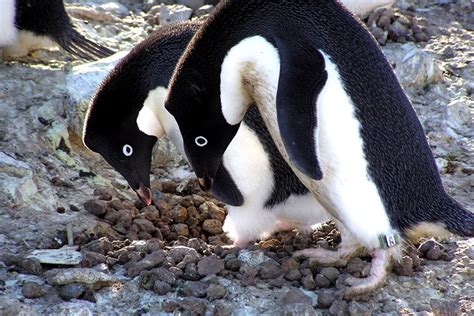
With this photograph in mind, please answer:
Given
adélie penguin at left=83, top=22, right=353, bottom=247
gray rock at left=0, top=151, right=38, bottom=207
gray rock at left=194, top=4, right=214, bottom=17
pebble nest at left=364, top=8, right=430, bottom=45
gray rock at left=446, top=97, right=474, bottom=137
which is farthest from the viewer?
gray rock at left=194, top=4, right=214, bottom=17

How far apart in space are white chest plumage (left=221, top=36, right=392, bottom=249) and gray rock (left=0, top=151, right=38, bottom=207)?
90cm

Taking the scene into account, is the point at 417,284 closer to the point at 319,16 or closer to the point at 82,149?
the point at 319,16

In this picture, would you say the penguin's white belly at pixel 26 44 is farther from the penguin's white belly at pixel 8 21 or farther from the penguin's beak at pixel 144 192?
the penguin's beak at pixel 144 192

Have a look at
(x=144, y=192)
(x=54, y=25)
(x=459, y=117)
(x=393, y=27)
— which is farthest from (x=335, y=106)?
(x=54, y=25)

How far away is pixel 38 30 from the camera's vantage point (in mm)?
4598

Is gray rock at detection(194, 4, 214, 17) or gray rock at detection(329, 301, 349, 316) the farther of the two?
gray rock at detection(194, 4, 214, 17)

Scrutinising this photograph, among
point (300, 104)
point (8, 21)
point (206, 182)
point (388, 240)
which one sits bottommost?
point (388, 240)

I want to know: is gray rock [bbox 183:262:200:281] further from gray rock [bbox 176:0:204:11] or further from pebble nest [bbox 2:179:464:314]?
gray rock [bbox 176:0:204:11]

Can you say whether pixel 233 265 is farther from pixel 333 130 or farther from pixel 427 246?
pixel 427 246

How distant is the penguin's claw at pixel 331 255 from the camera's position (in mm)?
2898

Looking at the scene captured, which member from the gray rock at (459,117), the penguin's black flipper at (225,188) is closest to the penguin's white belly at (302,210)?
the penguin's black flipper at (225,188)

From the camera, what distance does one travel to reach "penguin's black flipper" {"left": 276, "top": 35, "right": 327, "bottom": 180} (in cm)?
261

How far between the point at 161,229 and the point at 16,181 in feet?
1.82

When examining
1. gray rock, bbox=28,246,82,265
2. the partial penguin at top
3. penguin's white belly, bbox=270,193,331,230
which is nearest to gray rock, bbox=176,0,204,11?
the partial penguin at top
